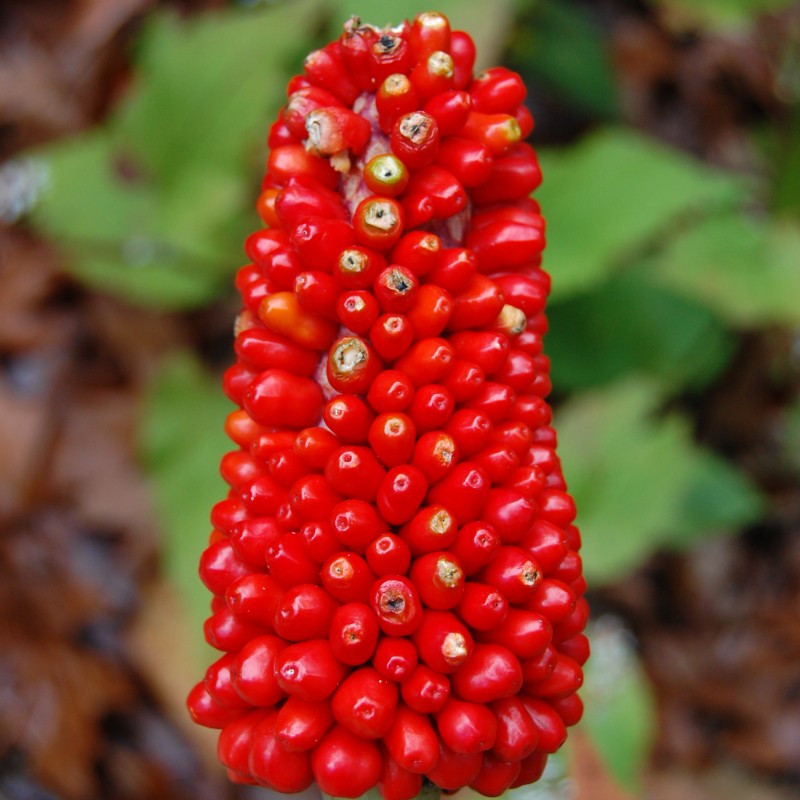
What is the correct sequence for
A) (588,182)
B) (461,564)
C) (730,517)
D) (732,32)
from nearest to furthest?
(461,564)
(588,182)
(730,517)
(732,32)

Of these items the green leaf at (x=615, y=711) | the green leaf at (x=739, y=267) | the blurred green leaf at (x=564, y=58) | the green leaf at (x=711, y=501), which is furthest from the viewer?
the blurred green leaf at (x=564, y=58)

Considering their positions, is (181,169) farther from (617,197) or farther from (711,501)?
(711,501)

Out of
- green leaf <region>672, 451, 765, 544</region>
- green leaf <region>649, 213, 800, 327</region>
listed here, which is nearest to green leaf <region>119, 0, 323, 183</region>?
green leaf <region>649, 213, 800, 327</region>

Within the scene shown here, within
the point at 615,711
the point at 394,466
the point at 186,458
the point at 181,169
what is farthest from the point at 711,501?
the point at 394,466

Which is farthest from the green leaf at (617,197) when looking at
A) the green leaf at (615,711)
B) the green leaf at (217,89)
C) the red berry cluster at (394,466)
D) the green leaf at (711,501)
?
the red berry cluster at (394,466)

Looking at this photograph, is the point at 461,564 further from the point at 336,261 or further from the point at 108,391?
the point at 108,391

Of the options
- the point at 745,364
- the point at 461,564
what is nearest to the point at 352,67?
the point at 461,564

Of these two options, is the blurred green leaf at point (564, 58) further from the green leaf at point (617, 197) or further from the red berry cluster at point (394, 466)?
the red berry cluster at point (394, 466)
